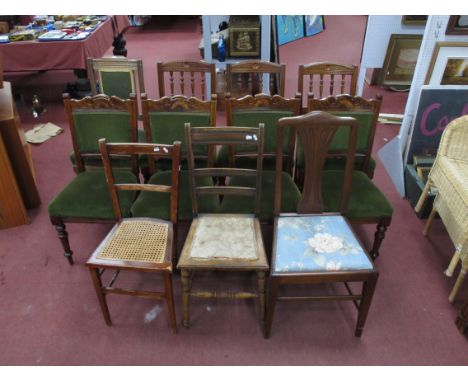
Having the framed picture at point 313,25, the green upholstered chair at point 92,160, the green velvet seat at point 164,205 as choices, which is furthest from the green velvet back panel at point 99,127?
the framed picture at point 313,25

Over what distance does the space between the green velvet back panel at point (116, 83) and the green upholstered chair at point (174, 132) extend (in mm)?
582

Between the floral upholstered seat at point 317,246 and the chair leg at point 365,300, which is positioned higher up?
the floral upholstered seat at point 317,246

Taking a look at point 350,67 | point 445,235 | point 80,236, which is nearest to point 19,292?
point 80,236

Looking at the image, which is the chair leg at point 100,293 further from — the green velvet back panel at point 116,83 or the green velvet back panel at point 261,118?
the green velvet back panel at point 116,83

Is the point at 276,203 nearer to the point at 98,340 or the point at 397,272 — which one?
the point at 397,272

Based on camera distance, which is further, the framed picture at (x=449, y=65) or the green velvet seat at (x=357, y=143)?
the framed picture at (x=449, y=65)

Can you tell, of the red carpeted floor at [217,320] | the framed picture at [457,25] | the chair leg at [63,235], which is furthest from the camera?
the framed picture at [457,25]

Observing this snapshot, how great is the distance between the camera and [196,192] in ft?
5.80

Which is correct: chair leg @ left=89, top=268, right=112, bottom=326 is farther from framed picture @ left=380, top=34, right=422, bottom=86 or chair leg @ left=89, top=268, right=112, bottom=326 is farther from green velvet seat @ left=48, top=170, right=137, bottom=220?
framed picture @ left=380, top=34, right=422, bottom=86

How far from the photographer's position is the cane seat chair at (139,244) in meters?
Result: 1.57

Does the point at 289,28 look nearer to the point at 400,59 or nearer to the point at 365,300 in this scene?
the point at 400,59

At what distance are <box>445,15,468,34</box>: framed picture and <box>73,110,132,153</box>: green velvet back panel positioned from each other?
198 centimetres

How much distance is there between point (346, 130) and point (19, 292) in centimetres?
199

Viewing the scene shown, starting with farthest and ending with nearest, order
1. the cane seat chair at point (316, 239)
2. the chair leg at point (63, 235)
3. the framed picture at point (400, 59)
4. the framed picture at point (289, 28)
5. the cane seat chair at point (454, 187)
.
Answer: the framed picture at point (289, 28) < the framed picture at point (400, 59) < the chair leg at point (63, 235) < the cane seat chair at point (454, 187) < the cane seat chair at point (316, 239)
